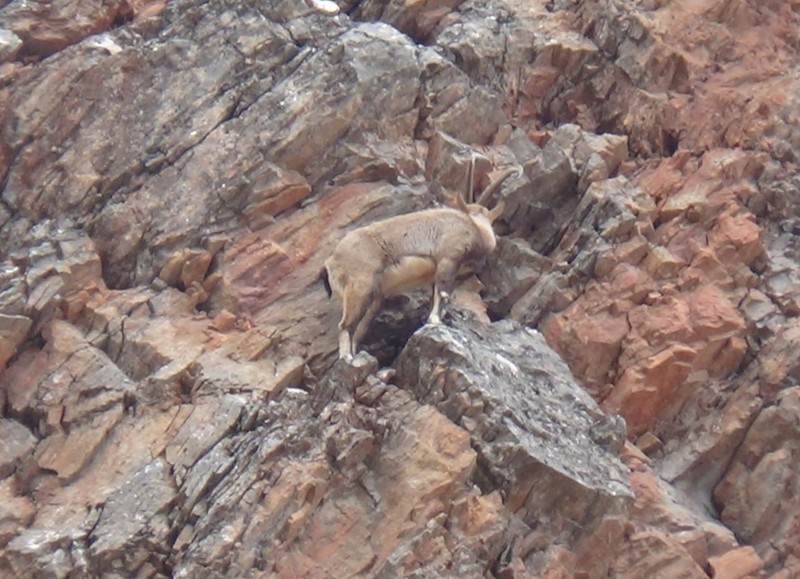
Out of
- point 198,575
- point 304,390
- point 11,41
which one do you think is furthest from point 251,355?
point 11,41

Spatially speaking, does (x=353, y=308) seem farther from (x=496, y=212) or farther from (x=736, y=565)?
(x=736, y=565)

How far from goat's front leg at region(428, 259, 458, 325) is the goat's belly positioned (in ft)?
0.41

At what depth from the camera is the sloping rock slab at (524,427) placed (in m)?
16.1

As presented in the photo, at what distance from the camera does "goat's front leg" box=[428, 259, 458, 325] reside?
18.2 m

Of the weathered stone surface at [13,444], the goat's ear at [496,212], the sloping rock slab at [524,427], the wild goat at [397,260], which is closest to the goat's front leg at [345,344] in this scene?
the wild goat at [397,260]

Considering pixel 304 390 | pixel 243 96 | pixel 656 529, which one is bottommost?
pixel 656 529

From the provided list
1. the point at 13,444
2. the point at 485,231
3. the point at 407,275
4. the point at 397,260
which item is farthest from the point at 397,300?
the point at 13,444

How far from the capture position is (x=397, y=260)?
1855cm

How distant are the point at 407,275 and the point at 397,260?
0.24 metres

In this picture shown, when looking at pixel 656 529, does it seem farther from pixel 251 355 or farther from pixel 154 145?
pixel 154 145

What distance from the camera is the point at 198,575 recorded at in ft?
48.6

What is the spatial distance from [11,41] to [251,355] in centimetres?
682

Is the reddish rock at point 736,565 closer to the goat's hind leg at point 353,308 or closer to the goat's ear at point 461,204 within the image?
the goat's hind leg at point 353,308

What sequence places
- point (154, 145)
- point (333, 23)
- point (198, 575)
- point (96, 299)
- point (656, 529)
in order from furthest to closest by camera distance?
1. point (333, 23)
2. point (154, 145)
3. point (96, 299)
4. point (656, 529)
5. point (198, 575)
